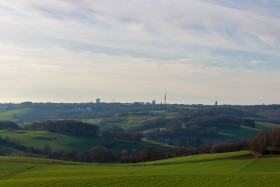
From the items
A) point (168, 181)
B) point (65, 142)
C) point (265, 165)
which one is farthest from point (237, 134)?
point (168, 181)

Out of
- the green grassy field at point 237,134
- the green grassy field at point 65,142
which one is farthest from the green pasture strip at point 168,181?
the green grassy field at point 237,134

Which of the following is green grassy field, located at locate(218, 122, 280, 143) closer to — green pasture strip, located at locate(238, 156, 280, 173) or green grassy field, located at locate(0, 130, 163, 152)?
green grassy field, located at locate(0, 130, 163, 152)

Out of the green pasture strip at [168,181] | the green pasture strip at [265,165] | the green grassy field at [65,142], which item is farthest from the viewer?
the green grassy field at [65,142]

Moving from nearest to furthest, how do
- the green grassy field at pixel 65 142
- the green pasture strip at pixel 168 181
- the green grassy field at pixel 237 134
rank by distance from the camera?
1. the green pasture strip at pixel 168 181
2. the green grassy field at pixel 65 142
3. the green grassy field at pixel 237 134

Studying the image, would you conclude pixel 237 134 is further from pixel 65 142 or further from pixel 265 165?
pixel 265 165

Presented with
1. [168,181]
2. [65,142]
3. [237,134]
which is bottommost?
[65,142]

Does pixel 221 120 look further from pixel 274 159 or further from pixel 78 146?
pixel 274 159

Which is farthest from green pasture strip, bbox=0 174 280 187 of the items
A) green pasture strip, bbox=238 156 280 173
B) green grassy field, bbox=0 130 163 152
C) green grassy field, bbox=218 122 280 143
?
green grassy field, bbox=218 122 280 143

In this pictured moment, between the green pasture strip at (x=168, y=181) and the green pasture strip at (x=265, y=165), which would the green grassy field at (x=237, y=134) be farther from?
the green pasture strip at (x=168, y=181)

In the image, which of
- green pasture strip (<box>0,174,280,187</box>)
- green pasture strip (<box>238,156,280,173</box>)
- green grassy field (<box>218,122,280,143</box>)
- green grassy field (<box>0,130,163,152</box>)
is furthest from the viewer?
green grassy field (<box>218,122,280,143</box>)

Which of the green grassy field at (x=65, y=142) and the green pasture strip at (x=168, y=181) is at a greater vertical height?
the green pasture strip at (x=168, y=181)

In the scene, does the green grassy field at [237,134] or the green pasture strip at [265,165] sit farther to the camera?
the green grassy field at [237,134]

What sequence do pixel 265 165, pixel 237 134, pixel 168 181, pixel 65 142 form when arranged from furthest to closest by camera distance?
1. pixel 237 134
2. pixel 65 142
3. pixel 265 165
4. pixel 168 181
